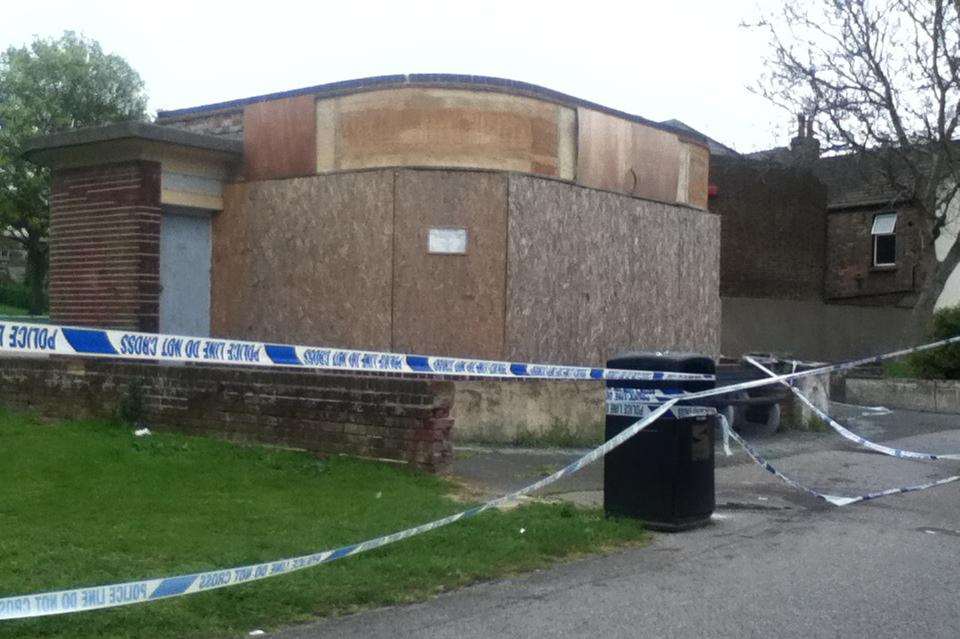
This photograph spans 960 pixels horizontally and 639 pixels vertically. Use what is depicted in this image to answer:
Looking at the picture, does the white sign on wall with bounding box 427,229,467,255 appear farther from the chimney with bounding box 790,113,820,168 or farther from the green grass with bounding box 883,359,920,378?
the chimney with bounding box 790,113,820,168

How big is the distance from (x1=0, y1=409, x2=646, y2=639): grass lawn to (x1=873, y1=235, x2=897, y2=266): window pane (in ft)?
98.5

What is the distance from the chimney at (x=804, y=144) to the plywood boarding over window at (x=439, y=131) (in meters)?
15.2

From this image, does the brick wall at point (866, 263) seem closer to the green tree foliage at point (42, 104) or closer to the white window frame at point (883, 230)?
the white window frame at point (883, 230)

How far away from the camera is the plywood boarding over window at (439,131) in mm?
14156

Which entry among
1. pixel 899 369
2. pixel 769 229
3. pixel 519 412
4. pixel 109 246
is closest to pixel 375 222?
pixel 519 412

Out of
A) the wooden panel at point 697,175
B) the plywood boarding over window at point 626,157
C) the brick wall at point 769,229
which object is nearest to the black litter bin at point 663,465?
the plywood boarding over window at point 626,157

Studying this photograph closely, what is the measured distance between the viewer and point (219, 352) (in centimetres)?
694

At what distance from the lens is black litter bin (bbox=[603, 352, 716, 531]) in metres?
8.84

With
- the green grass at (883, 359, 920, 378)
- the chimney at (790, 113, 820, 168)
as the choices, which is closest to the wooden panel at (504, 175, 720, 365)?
the green grass at (883, 359, 920, 378)

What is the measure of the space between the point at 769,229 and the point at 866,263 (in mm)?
4605

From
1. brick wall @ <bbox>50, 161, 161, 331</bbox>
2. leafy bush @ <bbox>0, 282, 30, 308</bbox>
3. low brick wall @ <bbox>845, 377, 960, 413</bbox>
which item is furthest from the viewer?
leafy bush @ <bbox>0, 282, 30, 308</bbox>

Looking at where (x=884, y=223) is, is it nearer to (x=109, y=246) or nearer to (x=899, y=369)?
(x=899, y=369)

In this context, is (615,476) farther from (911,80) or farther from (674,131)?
(911,80)

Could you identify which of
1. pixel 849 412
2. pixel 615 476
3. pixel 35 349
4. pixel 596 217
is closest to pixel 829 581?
pixel 615 476
